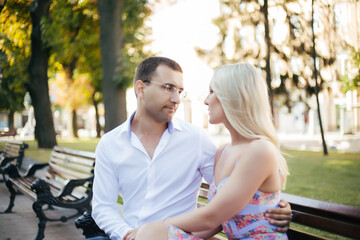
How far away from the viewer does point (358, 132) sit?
3769 centimetres

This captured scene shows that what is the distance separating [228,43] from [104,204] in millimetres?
20400

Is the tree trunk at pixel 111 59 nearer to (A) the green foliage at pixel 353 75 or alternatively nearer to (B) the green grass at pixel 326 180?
(B) the green grass at pixel 326 180

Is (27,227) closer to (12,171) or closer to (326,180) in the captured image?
(12,171)

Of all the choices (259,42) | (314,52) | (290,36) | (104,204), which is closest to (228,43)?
(259,42)

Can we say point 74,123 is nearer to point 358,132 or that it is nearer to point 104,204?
point 358,132

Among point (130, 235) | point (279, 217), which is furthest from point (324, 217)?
point (130, 235)

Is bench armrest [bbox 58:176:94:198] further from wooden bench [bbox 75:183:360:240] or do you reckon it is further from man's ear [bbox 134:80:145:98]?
wooden bench [bbox 75:183:360:240]

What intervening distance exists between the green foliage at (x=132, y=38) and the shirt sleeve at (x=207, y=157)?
24.2 feet

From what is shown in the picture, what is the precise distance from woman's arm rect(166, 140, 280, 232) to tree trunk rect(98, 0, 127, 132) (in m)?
8.30

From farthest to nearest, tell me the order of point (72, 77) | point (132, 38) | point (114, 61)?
point (72, 77)
point (132, 38)
point (114, 61)

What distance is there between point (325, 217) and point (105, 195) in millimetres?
1366

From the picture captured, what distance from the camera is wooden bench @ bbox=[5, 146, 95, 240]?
4.89m

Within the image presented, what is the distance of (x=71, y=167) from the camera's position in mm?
5930

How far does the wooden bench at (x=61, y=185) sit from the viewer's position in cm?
489
